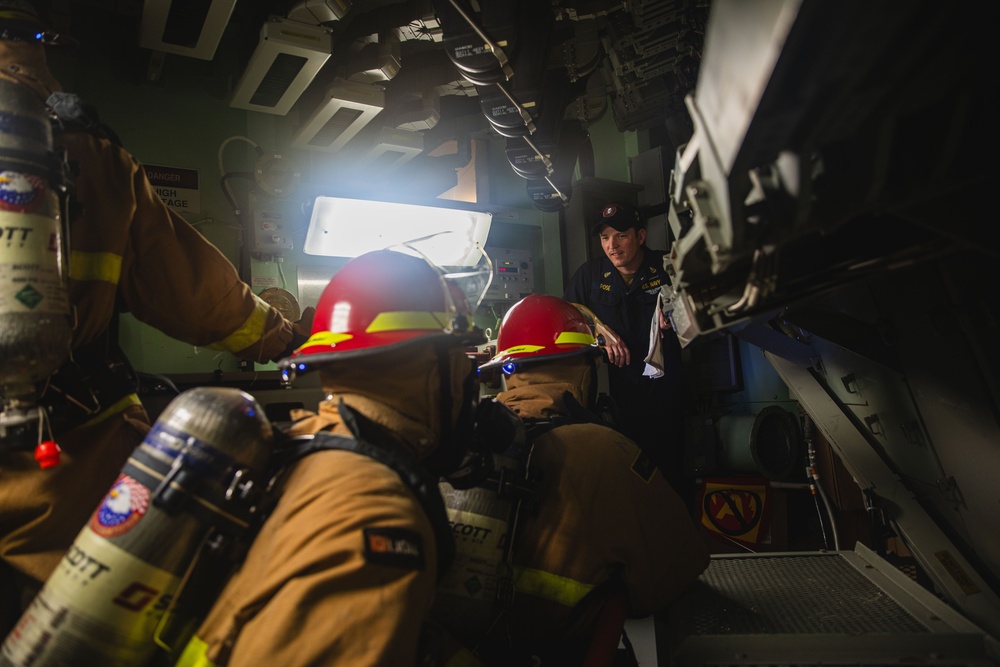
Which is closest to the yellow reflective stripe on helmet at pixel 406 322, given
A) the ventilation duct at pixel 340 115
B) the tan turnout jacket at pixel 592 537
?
the tan turnout jacket at pixel 592 537

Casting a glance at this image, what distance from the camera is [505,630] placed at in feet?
6.72

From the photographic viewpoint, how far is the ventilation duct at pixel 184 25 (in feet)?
12.1

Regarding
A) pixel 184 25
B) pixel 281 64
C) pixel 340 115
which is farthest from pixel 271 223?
pixel 184 25

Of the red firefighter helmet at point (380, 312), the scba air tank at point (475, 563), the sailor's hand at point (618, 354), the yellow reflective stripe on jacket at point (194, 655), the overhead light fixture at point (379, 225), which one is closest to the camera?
the yellow reflective stripe on jacket at point (194, 655)

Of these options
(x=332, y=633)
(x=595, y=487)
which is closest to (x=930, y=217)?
(x=595, y=487)

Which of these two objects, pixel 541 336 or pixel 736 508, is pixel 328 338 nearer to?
pixel 541 336

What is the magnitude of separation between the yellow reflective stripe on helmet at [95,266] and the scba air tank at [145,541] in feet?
2.84

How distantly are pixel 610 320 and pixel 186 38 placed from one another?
11.4 ft

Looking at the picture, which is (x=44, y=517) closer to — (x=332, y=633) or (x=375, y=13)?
(x=332, y=633)

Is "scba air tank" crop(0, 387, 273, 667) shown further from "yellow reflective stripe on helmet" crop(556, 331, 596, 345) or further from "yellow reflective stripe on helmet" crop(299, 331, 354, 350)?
"yellow reflective stripe on helmet" crop(556, 331, 596, 345)

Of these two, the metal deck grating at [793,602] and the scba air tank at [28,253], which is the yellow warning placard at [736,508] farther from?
the scba air tank at [28,253]

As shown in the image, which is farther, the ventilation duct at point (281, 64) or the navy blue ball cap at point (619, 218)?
the navy blue ball cap at point (619, 218)

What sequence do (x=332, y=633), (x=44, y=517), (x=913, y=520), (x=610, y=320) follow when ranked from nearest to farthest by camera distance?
1. (x=332, y=633)
2. (x=44, y=517)
3. (x=913, y=520)
4. (x=610, y=320)

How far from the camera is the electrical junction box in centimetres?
477
